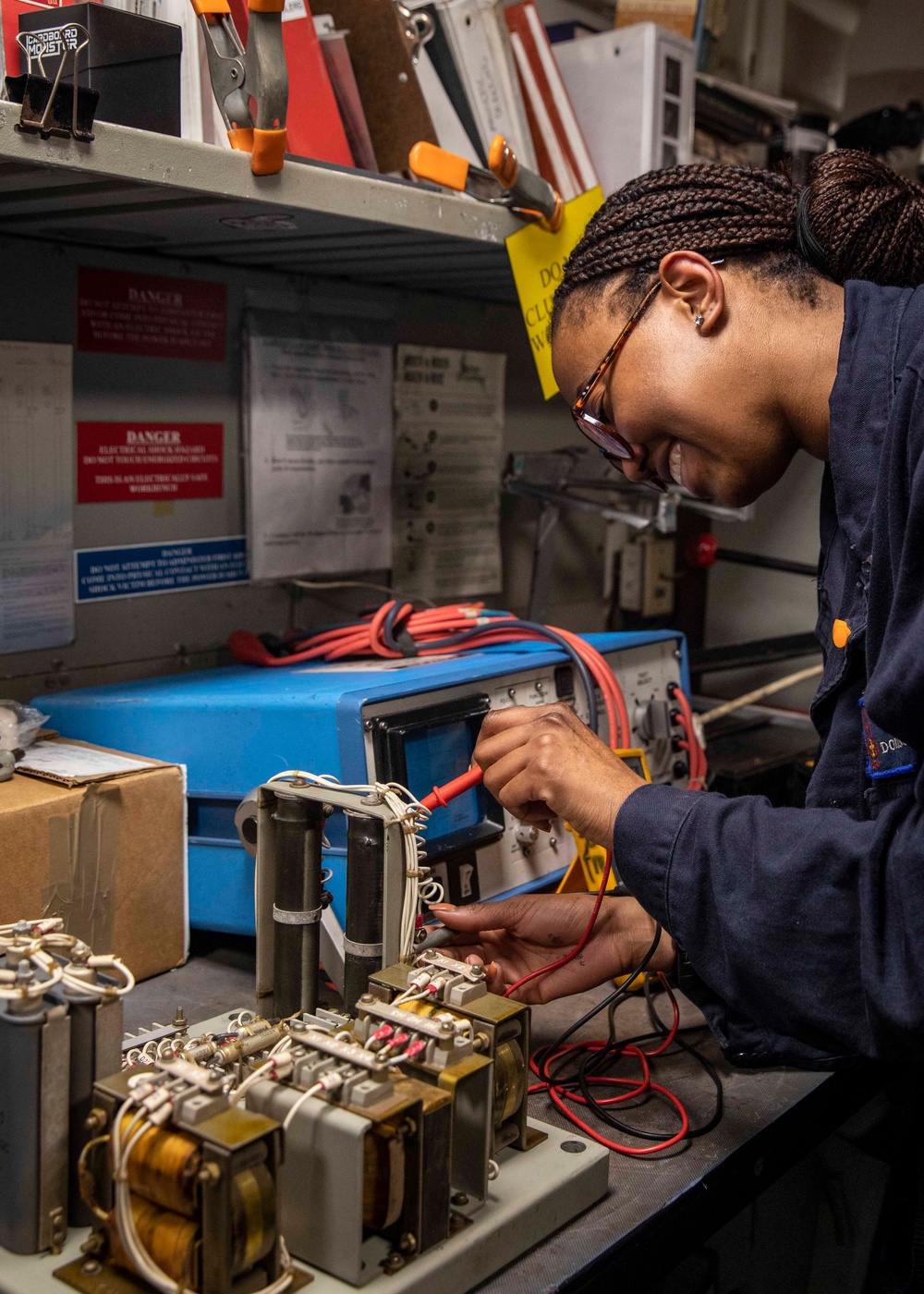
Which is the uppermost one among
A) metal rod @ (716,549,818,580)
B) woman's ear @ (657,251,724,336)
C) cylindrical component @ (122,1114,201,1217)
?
woman's ear @ (657,251,724,336)

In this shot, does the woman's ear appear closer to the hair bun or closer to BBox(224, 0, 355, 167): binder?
the hair bun

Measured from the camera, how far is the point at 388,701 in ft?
4.07

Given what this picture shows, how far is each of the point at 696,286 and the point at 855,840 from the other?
19.9 inches

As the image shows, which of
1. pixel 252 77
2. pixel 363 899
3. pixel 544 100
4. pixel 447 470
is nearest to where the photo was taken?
pixel 363 899

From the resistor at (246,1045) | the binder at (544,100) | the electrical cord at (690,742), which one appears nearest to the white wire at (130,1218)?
the resistor at (246,1045)

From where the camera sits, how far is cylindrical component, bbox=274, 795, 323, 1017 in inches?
41.3

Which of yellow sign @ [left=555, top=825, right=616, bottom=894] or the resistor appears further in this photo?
yellow sign @ [left=555, top=825, right=616, bottom=894]

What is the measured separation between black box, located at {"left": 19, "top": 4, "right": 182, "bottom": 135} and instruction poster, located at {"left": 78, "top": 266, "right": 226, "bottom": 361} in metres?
0.49

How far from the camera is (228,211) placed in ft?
4.24

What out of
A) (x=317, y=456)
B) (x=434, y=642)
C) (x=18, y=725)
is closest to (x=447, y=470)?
(x=317, y=456)

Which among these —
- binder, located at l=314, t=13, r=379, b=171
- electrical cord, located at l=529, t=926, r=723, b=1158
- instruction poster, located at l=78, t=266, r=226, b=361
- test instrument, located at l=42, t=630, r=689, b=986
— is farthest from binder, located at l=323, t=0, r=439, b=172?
electrical cord, located at l=529, t=926, r=723, b=1158

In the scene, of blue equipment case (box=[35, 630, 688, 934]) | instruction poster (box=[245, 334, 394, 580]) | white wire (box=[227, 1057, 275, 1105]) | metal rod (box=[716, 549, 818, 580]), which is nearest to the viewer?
white wire (box=[227, 1057, 275, 1105])

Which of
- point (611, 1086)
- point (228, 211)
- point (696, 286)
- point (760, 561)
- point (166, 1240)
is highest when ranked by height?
point (228, 211)

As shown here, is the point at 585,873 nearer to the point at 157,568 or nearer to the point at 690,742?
the point at 690,742
